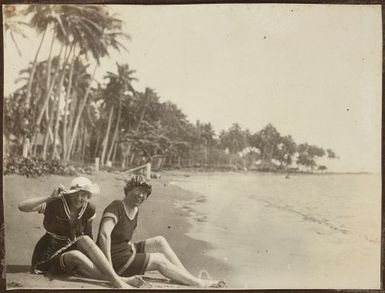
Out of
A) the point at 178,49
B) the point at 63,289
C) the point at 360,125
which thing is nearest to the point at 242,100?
the point at 178,49

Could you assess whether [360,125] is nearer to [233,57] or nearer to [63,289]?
[233,57]

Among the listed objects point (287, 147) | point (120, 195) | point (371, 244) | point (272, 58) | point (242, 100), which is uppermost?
point (272, 58)

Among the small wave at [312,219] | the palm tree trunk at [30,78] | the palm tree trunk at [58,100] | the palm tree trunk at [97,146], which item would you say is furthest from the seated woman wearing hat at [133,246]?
the palm tree trunk at [30,78]

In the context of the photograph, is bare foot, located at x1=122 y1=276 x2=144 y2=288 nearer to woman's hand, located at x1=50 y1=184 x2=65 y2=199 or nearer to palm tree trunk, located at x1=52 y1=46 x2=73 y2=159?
woman's hand, located at x1=50 y1=184 x2=65 y2=199

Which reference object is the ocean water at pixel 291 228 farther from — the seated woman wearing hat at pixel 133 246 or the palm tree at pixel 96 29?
the palm tree at pixel 96 29

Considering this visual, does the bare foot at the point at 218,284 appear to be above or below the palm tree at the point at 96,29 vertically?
below

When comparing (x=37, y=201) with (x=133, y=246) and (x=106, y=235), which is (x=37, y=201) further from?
(x=133, y=246)
